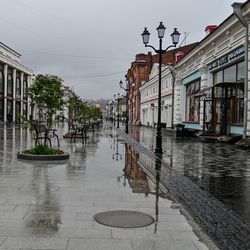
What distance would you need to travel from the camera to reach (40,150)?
45.3 ft

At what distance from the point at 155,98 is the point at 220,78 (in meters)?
31.7

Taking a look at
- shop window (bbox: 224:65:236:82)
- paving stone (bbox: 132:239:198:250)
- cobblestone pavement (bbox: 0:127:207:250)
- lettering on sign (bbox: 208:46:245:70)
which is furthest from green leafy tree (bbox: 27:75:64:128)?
shop window (bbox: 224:65:236:82)

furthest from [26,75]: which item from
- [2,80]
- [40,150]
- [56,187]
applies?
[56,187]

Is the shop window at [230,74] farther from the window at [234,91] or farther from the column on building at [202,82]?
the column on building at [202,82]

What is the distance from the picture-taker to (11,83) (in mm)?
70812

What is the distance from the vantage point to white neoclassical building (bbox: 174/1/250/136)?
69.8 feet

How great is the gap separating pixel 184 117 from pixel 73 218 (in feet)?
102

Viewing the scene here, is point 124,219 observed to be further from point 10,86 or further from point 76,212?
point 10,86

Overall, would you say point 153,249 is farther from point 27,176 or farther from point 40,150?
point 40,150

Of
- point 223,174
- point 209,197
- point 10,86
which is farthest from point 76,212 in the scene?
point 10,86

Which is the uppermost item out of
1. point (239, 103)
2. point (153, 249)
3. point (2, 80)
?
point (2, 80)

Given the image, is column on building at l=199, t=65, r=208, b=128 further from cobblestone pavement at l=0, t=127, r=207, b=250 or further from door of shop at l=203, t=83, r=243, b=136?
cobblestone pavement at l=0, t=127, r=207, b=250

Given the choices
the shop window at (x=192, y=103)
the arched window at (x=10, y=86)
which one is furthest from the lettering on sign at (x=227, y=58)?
the arched window at (x=10, y=86)

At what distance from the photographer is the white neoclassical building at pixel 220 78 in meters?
21.3
